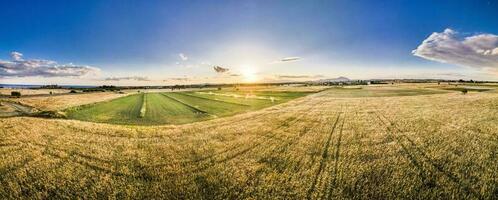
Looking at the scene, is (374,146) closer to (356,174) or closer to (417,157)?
(417,157)

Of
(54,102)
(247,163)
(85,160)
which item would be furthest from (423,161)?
(54,102)

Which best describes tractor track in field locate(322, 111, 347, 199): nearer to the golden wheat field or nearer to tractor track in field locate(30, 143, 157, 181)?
the golden wheat field

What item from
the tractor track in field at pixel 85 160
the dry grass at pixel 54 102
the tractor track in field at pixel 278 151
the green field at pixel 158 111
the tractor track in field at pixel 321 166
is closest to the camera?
the tractor track in field at pixel 321 166

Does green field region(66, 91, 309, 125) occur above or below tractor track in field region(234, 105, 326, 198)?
below

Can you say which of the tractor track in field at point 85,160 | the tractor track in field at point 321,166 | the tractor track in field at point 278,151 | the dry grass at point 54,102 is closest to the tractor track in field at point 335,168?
the tractor track in field at point 321,166

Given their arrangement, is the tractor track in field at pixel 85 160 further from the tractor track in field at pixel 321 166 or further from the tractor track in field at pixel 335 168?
the tractor track in field at pixel 335 168

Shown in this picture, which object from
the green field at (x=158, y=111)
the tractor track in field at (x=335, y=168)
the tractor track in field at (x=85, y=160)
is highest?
the tractor track in field at (x=85, y=160)

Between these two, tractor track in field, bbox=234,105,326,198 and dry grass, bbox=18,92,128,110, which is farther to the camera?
dry grass, bbox=18,92,128,110

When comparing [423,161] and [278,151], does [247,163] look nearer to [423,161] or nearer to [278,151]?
[278,151]

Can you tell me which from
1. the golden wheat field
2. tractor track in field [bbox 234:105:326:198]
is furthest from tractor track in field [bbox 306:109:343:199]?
tractor track in field [bbox 234:105:326:198]

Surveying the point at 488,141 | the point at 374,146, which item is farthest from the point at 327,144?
the point at 488,141
